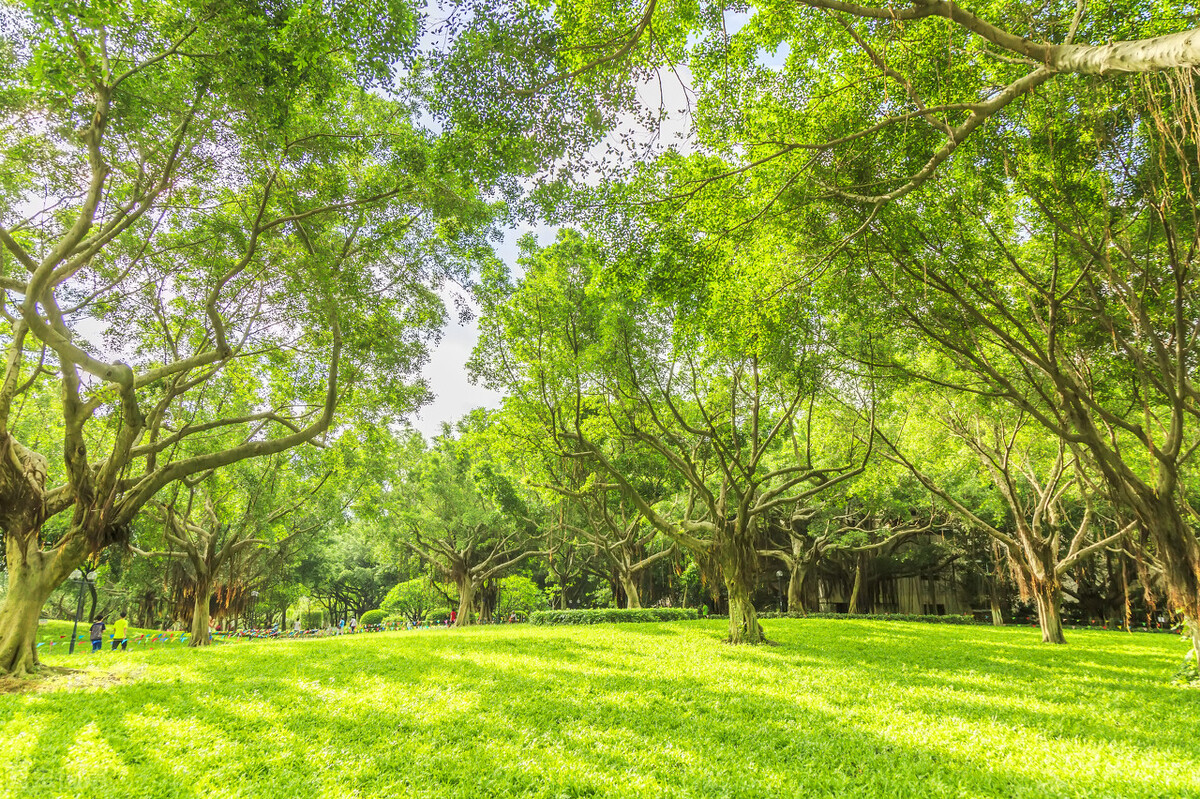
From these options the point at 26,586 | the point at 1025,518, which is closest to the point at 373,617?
the point at 26,586

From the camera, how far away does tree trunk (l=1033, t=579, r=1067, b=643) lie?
14930 millimetres

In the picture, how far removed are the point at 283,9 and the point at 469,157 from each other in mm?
2167

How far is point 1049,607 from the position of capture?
15.1 meters

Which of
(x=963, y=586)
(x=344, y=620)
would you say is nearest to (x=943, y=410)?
(x=963, y=586)

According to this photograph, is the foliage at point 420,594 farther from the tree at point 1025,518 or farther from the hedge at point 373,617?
the tree at point 1025,518

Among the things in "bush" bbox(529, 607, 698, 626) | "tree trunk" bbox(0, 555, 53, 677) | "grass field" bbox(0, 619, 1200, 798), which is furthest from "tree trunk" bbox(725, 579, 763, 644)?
"tree trunk" bbox(0, 555, 53, 677)

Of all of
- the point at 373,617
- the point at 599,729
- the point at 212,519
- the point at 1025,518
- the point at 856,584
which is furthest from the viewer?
the point at 373,617

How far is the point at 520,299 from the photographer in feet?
40.7

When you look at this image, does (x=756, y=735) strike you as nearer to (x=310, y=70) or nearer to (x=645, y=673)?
(x=645, y=673)

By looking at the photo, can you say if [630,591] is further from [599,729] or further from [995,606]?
[599,729]

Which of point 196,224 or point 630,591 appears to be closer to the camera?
point 196,224

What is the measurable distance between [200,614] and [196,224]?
12409 mm

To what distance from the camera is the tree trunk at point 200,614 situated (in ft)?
52.2

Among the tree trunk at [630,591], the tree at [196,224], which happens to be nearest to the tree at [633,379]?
the tree at [196,224]
